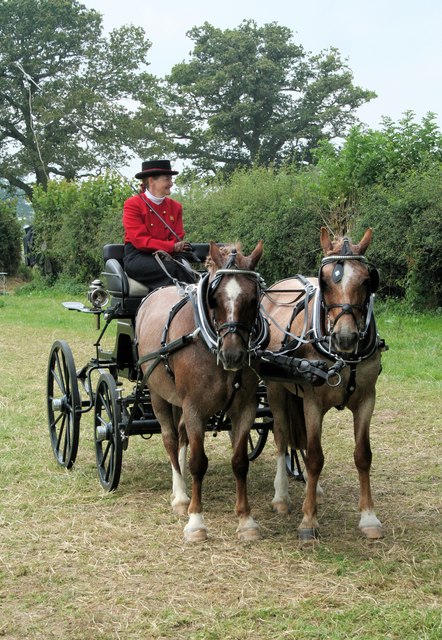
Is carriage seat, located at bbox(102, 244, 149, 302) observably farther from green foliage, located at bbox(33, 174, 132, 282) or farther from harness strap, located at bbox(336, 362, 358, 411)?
green foliage, located at bbox(33, 174, 132, 282)

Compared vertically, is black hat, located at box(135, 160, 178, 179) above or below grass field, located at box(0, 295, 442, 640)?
above

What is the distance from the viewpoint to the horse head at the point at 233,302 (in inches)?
186

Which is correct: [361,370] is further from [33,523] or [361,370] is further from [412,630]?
[33,523]

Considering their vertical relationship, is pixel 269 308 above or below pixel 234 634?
above

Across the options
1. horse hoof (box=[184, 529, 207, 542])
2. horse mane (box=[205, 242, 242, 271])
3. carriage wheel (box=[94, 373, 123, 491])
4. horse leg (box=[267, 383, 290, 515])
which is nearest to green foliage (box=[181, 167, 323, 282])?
carriage wheel (box=[94, 373, 123, 491])

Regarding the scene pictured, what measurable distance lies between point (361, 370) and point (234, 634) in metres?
1.82

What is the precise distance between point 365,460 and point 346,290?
43.3 inches

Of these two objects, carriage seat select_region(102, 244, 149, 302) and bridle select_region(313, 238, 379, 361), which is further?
carriage seat select_region(102, 244, 149, 302)

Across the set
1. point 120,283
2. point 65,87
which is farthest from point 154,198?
point 65,87

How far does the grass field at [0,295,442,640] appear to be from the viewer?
12.7 ft

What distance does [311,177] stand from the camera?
16125 mm

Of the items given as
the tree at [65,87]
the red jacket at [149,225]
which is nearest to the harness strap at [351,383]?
the red jacket at [149,225]

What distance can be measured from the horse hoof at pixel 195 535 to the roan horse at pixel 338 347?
56 centimetres

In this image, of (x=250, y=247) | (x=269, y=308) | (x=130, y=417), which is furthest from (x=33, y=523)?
(x=250, y=247)
